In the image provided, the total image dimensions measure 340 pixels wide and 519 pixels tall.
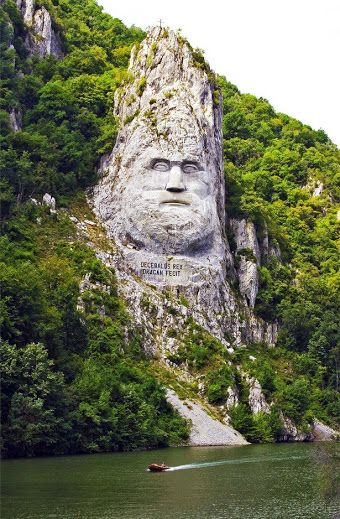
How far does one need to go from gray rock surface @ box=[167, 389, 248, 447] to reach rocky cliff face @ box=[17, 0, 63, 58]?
46.0 metres

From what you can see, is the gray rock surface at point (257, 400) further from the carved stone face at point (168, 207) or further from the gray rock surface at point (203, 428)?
the carved stone face at point (168, 207)

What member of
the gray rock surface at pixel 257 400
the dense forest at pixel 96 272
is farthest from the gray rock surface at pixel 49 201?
the gray rock surface at pixel 257 400

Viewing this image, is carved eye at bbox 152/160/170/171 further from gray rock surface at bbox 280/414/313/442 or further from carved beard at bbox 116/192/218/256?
gray rock surface at bbox 280/414/313/442

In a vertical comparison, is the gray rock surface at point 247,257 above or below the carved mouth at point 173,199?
below

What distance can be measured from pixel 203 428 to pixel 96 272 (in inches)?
670

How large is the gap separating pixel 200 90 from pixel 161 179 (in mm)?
10413

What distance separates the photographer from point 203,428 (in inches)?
2874

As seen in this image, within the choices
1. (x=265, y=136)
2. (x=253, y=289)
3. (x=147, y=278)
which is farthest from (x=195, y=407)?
(x=265, y=136)

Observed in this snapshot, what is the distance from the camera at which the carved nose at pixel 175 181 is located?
89.4m

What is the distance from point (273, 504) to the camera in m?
42.3

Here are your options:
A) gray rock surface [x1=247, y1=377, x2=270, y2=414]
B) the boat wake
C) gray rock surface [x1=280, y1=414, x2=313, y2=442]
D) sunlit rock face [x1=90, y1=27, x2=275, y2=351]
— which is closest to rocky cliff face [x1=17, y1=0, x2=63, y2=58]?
sunlit rock face [x1=90, y1=27, x2=275, y2=351]

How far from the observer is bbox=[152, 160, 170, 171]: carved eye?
9086 cm

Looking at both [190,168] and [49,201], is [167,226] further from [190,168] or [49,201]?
[49,201]

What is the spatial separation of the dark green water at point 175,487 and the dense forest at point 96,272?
515 centimetres
